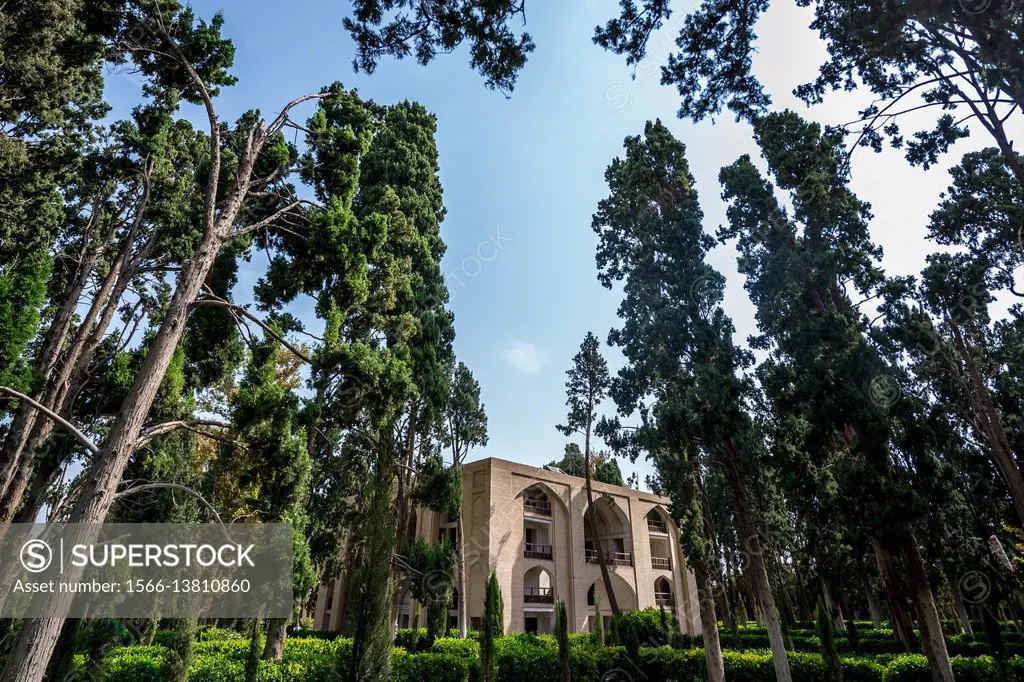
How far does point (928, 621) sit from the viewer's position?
35.1 feet

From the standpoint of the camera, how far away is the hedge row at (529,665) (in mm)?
10930

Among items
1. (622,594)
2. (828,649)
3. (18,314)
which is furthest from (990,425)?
(18,314)

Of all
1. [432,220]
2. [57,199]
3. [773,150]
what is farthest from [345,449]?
[773,150]

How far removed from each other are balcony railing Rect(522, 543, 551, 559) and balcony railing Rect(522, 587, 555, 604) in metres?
1.65

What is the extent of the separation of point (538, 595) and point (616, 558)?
5.82 m

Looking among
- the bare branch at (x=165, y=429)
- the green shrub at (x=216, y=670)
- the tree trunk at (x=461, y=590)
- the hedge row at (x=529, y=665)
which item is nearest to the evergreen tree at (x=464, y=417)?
the tree trunk at (x=461, y=590)

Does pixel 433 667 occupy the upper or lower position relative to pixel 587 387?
lower

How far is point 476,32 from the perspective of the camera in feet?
22.2

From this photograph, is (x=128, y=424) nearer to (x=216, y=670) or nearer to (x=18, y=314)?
(x=18, y=314)

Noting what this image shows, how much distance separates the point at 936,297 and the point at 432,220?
1702cm

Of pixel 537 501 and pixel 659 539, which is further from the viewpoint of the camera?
pixel 659 539

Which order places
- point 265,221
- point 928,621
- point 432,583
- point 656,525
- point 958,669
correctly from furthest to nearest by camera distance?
point 656,525 → point 432,583 → point 958,669 → point 928,621 → point 265,221

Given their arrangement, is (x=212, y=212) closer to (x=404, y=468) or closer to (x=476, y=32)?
(x=476, y=32)

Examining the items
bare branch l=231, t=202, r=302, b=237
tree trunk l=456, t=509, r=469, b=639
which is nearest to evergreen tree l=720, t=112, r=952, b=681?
bare branch l=231, t=202, r=302, b=237
